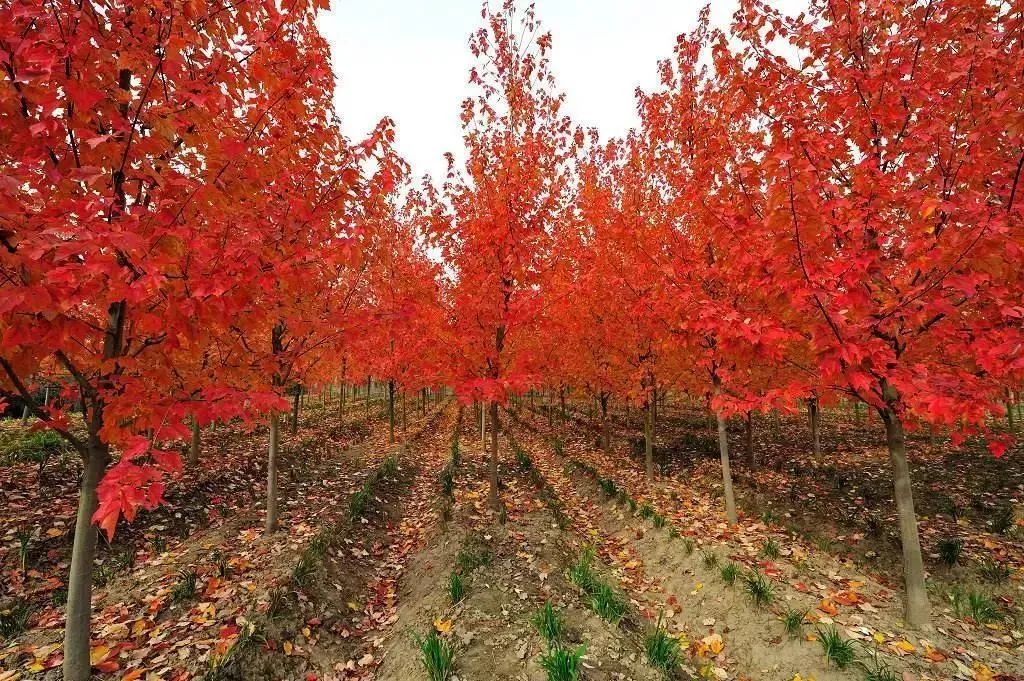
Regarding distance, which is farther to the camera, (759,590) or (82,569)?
(759,590)

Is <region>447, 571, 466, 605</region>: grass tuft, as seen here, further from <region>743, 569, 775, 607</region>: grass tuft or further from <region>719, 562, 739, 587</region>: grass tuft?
<region>743, 569, 775, 607</region>: grass tuft

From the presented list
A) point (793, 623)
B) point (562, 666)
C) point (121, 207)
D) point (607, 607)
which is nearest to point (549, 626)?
point (562, 666)

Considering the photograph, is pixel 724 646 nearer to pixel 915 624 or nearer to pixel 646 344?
pixel 915 624

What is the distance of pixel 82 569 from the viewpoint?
10.7 feet

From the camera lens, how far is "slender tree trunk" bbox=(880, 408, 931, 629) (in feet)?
15.1

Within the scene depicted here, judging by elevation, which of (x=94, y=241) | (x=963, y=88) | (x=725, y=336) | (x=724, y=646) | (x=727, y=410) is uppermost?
(x=963, y=88)

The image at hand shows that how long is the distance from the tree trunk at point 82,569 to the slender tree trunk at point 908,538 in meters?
7.05

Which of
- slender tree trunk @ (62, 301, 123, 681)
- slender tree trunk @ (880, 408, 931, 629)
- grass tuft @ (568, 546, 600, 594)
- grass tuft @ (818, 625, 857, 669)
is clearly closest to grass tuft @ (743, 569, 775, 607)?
grass tuft @ (818, 625, 857, 669)

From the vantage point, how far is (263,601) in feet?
15.3

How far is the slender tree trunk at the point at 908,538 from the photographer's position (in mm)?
4594

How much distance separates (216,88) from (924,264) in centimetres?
558

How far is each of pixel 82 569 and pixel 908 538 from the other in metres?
7.50

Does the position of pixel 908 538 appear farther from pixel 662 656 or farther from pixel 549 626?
pixel 549 626

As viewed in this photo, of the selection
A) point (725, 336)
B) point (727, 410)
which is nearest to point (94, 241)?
point (725, 336)
